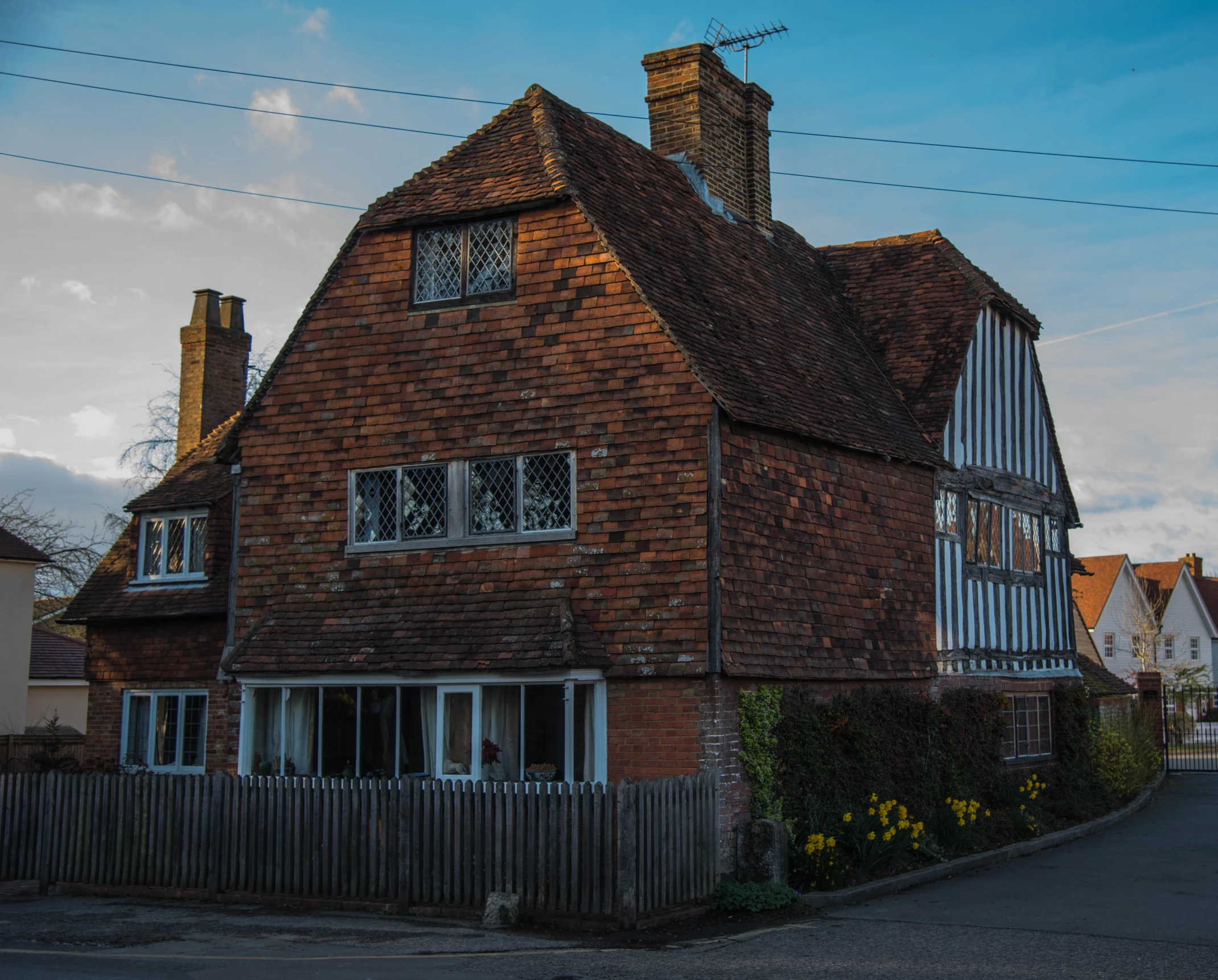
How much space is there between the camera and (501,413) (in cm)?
1535

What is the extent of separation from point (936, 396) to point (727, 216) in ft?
14.8

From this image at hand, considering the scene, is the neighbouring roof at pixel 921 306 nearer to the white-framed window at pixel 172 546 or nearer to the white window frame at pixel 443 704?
the white window frame at pixel 443 704

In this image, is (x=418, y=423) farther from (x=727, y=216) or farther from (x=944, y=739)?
(x=944, y=739)

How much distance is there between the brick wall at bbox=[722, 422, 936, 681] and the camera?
1423 cm

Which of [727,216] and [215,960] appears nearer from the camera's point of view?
[215,960]

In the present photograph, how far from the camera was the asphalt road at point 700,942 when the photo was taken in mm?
9820

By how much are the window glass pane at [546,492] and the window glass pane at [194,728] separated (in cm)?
795

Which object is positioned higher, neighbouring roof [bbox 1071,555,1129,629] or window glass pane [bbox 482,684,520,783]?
neighbouring roof [bbox 1071,555,1129,629]

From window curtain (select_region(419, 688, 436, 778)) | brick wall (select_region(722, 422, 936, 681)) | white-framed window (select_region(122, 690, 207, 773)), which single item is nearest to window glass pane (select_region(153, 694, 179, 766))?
white-framed window (select_region(122, 690, 207, 773))

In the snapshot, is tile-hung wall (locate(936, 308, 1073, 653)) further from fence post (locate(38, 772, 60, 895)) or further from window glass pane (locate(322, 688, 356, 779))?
fence post (locate(38, 772, 60, 895))

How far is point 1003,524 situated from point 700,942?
38.1 ft

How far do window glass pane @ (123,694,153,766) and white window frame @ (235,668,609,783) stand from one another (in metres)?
5.44

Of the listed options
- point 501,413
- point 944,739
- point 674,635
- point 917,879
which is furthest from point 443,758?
point 944,739

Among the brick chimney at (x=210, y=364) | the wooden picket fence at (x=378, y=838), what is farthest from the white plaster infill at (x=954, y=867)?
the brick chimney at (x=210, y=364)
